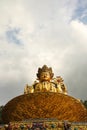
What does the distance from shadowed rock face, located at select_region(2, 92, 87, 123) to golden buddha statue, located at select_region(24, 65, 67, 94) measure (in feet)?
8.83

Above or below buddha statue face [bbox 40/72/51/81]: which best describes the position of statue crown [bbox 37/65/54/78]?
above

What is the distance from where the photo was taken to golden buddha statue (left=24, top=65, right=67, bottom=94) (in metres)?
15.2

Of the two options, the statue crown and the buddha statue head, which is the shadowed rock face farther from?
the statue crown

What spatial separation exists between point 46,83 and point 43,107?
395 centimetres

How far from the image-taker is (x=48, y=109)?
11.8 metres

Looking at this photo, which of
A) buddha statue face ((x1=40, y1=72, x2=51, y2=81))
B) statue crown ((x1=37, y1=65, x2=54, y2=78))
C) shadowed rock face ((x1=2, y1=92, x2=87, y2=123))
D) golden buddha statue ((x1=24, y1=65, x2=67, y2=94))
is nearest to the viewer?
shadowed rock face ((x1=2, y1=92, x2=87, y2=123))

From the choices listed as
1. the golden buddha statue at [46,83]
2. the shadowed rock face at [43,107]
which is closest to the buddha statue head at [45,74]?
the golden buddha statue at [46,83]

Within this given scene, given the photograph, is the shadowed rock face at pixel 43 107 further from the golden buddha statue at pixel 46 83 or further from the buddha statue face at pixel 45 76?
the buddha statue face at pixel 45 76

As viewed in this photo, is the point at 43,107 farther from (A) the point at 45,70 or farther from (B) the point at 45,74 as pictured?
(A) the point at 45,70

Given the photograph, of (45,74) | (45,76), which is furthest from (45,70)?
(45,76)

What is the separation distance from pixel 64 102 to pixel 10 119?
8.12 ft

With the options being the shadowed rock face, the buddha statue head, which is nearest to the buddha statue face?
the buddha statue head

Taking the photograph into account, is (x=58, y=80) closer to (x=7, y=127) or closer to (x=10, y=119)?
(x=10, y=119)

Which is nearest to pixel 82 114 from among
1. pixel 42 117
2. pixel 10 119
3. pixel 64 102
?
pixel 64 102
